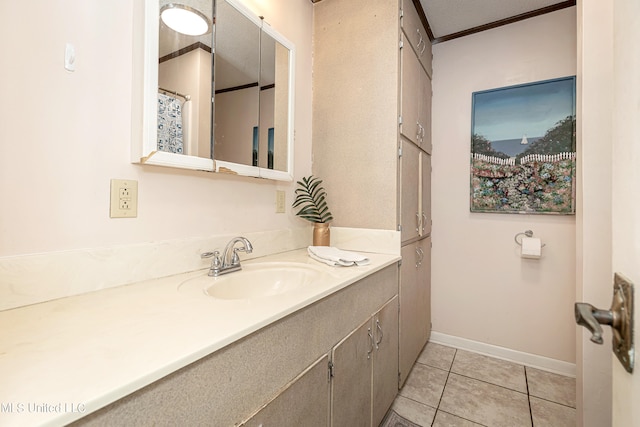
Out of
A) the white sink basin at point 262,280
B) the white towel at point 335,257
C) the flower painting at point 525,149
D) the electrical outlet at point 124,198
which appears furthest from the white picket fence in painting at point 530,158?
the electrical outlet at point 124,198

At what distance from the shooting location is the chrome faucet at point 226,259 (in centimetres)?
103

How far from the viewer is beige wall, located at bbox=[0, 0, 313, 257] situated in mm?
684

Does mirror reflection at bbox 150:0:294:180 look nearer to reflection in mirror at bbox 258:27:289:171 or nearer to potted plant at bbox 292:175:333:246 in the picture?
reflection in mirror at bbox 258:27:289:171

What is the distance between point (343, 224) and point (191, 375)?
1.25 meters

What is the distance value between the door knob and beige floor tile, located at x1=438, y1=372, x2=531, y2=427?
1.40m

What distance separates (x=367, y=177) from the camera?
1.59 m

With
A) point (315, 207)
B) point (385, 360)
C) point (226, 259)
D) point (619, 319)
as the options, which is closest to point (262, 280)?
point (226, 259)

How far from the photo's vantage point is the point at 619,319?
0.42 metres

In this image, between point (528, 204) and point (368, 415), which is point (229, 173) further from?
point (528, 204)

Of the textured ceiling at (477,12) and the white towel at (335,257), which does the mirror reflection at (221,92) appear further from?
the textured ceiling at (477,12)

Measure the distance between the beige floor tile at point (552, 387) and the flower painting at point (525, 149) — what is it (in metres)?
1.10

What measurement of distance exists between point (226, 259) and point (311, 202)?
70 centimetres

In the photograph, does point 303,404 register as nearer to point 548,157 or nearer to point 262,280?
point 262,280

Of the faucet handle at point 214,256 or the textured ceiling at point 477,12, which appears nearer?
the faucet handle at point 214,256
